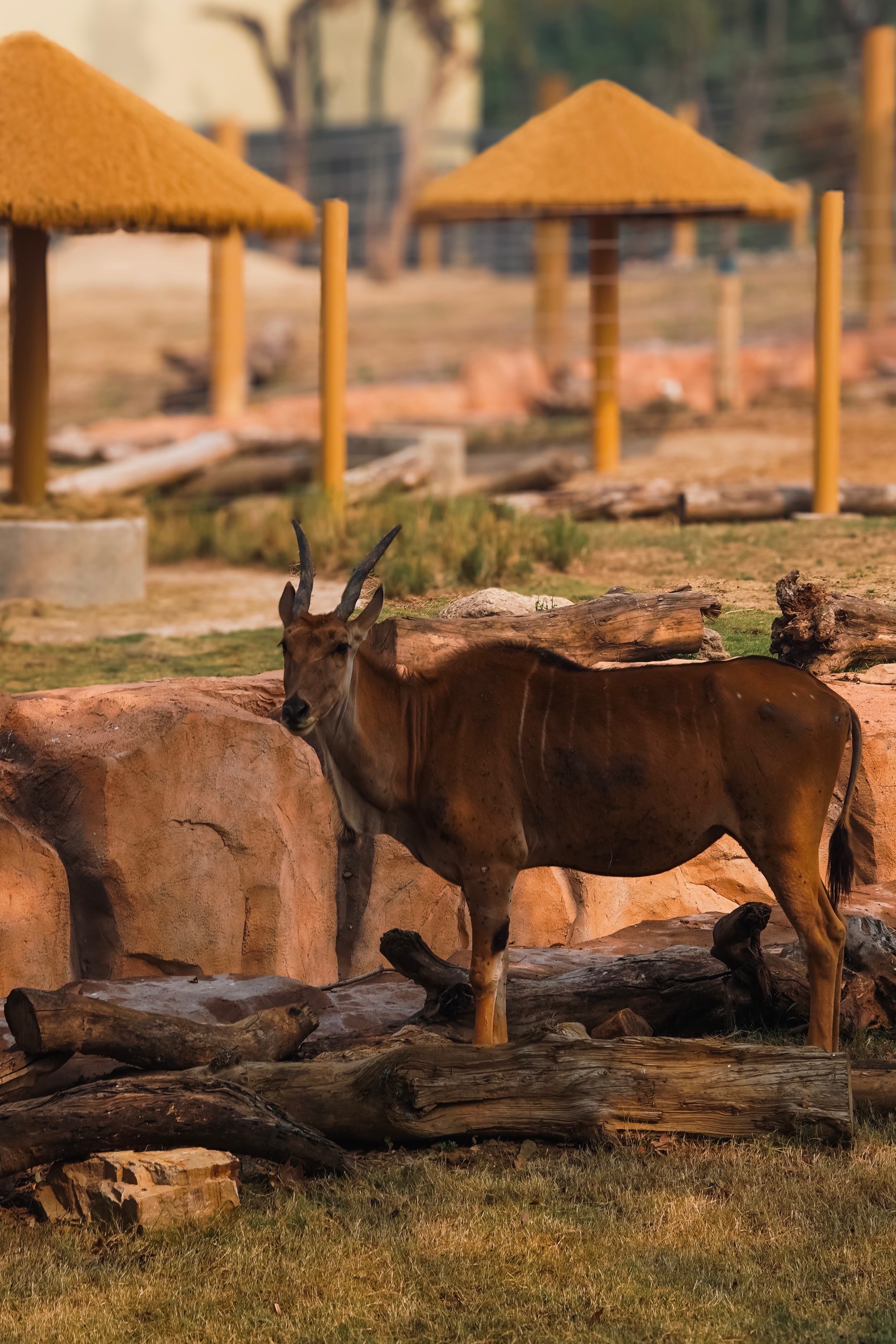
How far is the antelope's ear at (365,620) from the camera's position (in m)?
5.20

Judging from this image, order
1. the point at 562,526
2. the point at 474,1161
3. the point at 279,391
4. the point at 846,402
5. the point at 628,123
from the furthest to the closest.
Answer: the point at 279,391 → the point at 846,402 → the point at 628,123 → the point at 562,526 → the point at 474,1161

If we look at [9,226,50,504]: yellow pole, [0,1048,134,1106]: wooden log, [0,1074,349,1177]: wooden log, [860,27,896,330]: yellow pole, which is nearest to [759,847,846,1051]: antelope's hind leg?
[0,1074,349,1177]: wooden log

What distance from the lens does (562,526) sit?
29.9 feet

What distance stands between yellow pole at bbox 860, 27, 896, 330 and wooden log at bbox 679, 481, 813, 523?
13.1 meters

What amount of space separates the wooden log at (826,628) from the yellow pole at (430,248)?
3467cm

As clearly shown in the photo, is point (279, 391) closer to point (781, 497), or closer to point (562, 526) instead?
point (781, 497)

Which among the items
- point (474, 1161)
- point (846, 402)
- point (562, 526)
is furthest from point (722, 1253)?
point (846, 402)

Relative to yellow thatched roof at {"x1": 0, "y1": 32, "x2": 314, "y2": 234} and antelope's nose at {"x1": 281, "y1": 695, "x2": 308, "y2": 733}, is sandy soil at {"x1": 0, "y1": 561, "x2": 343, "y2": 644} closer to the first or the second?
yellow thatched roof at {"x1": 0, "y1": 32, "x2": 314, "y2": 234}

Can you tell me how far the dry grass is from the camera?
4.36 m

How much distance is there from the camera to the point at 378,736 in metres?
5.45

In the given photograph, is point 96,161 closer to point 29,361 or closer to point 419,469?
point 29,361

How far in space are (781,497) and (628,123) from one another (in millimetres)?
5101

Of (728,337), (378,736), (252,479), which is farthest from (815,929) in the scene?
(728,337)

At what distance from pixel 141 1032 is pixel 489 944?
1058 mm
